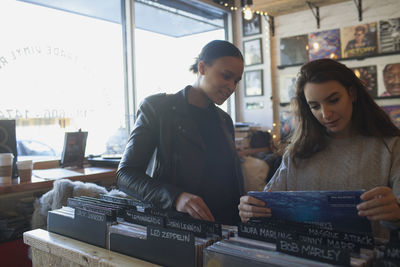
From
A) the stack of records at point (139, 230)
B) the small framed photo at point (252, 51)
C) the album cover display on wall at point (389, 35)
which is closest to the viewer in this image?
the stack of records at point (139, 230)

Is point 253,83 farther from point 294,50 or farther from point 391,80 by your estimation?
point 391,80

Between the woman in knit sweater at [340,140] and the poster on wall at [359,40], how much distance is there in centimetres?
298

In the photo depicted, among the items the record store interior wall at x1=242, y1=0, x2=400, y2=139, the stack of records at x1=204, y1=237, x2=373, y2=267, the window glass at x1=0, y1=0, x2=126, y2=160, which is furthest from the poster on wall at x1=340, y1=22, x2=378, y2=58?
the stack of records at x1=204, y1=237, x2=373, y2=267

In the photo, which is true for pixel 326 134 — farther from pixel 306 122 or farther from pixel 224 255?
pixel 224 255

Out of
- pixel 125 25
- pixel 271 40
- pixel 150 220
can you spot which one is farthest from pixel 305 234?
pixel 271 40

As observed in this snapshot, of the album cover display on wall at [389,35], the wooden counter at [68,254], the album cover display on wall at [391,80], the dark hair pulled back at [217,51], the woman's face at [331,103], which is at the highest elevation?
the album cover display on wall at [389,35]

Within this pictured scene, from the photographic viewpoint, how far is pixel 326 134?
1495 millimetres

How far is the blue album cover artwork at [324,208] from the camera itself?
3.09 ft

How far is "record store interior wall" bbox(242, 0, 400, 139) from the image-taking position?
12.8ft

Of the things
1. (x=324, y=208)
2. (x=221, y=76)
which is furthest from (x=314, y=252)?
(x=221, y=76)

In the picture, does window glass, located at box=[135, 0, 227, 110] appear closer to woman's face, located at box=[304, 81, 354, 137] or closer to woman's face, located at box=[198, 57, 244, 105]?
woman's face, located at box=[198, 57, 244, 105]

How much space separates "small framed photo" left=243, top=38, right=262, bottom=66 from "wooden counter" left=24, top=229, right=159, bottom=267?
4198mm

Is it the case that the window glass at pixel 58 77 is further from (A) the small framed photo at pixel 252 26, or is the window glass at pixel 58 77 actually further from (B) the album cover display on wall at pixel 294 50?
(B) the album cover display on wall at pixel 294 50

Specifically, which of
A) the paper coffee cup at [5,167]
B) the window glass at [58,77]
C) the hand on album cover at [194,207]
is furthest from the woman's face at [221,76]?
the window glass at [58,77]
